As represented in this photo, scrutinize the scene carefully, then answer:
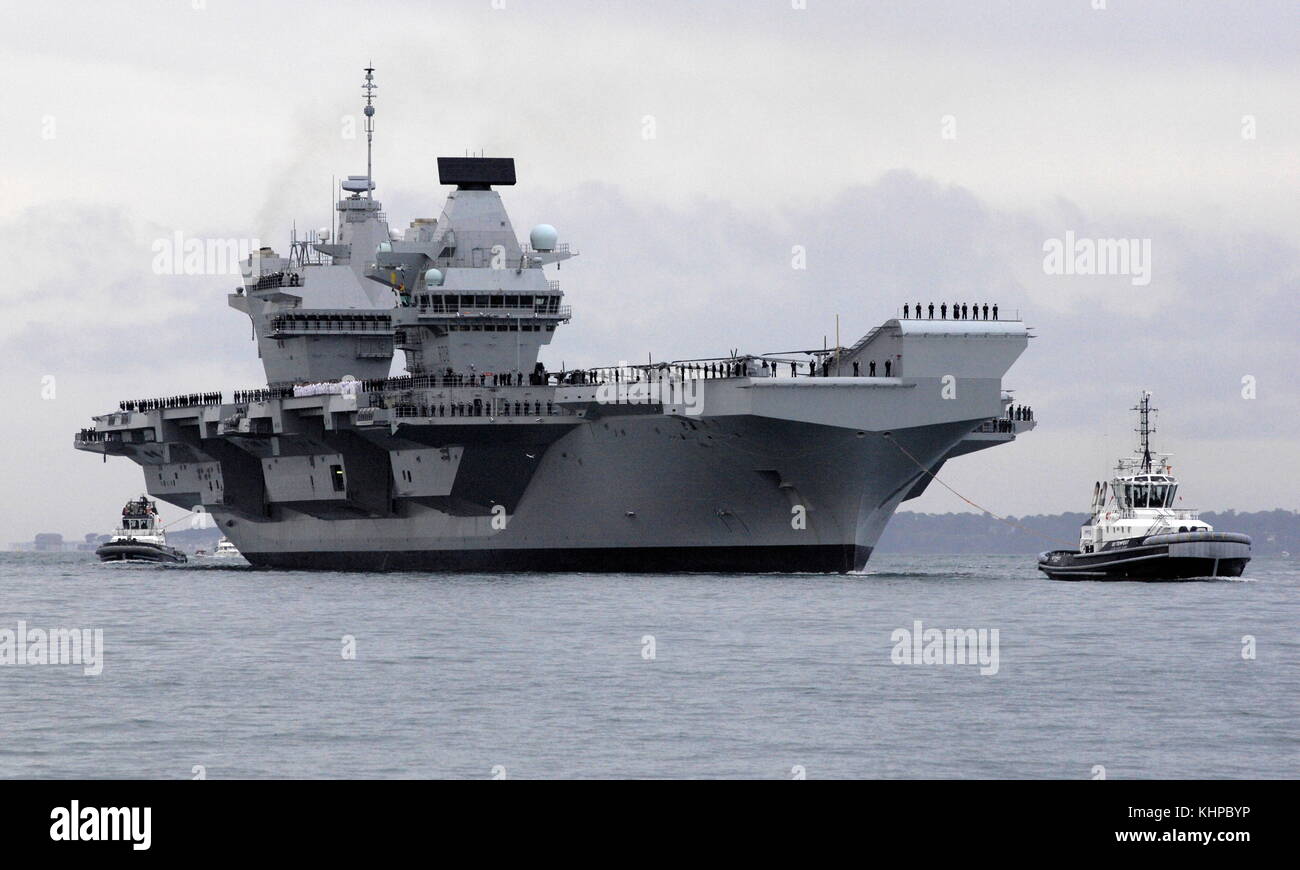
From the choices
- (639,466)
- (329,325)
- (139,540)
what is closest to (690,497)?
(639,466)

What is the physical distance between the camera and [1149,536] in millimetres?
49250

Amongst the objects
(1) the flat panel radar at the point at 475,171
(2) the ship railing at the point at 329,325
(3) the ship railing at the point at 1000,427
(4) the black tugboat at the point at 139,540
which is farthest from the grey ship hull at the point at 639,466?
(4) the black tugboat at the point at 139,540

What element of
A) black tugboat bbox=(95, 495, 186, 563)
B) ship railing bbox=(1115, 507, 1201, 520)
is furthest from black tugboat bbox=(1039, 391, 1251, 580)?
black tugboat bbox=(95, 495, 186, 563)

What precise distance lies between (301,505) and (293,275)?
25.7ft

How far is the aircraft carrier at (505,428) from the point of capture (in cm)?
4403

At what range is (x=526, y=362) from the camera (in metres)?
57.8

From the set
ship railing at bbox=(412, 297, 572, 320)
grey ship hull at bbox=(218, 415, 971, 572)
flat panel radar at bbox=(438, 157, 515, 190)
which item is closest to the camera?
grey ship hull at bbox=(218, 415, 971, 572)

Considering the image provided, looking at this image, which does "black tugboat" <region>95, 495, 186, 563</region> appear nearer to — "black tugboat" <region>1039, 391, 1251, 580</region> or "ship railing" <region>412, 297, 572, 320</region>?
"ship railing" <region>412, 297, 572, 320</region>

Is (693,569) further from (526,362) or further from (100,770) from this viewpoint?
(100,770)

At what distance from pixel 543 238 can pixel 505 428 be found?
11.1 metres

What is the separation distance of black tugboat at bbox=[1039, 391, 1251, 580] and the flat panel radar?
65.0 feet

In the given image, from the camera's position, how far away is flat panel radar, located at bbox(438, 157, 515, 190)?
58.5m

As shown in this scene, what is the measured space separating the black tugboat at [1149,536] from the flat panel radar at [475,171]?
1983cm
